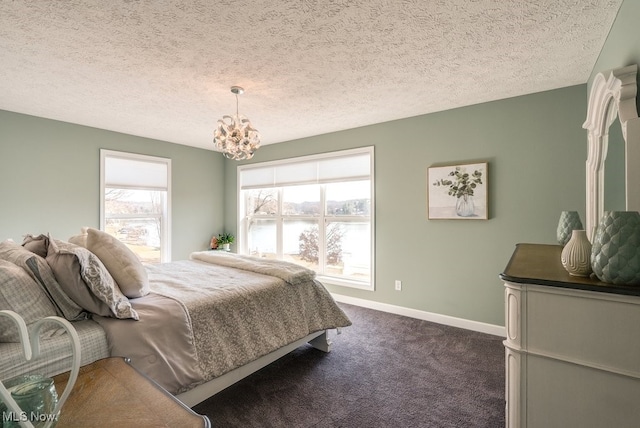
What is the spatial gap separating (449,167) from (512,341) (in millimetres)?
2511

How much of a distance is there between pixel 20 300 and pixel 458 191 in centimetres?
359

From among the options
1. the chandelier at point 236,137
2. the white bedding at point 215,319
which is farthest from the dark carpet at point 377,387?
the chandelier at point 236,137

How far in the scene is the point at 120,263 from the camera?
1.85m

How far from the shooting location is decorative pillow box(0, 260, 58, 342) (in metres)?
1.31

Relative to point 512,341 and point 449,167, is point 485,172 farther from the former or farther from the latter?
point 512,341

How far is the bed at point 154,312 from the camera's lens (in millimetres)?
1419

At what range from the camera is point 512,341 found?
1201 mm

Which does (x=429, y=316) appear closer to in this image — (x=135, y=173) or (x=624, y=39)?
(x=624, y=39)

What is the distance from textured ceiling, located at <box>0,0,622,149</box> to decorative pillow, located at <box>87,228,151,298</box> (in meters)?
1.35

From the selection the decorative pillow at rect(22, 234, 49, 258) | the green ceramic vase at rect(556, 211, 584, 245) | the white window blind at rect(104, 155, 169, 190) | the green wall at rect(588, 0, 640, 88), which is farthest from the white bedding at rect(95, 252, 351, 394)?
the green wall at rect(588, 0, 640, 88)

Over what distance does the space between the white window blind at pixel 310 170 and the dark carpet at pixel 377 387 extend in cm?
221

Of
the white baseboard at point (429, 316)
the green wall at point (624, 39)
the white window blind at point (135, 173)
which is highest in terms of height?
the green wall at point (624, 39)

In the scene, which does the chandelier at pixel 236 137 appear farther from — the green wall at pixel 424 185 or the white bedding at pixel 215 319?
the green wall at pixel 424 185

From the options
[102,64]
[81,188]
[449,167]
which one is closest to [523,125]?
[449,167]
